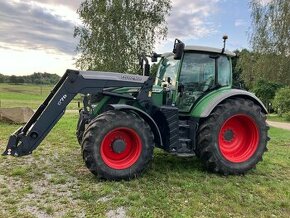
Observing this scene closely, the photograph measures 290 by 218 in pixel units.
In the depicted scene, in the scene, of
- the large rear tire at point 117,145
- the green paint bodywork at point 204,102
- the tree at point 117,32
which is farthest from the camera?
the tree at point 117,32

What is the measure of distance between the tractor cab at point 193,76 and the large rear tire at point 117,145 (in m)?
1.08

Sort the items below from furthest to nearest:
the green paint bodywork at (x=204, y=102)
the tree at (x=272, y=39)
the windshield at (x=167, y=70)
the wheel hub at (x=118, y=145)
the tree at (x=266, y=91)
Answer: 1. the tree at (x=266, y=91)
2. the tree at (x=272, y=39)
3. the windshield at (x=167, y=70)
4. the green paint bodywork at (x=204, y=102)
5. the wheel hub at (x=118, y=145)

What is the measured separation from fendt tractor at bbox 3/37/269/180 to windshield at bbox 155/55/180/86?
2cm

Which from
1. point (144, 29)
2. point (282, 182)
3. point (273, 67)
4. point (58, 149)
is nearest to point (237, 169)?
point (282, 182)

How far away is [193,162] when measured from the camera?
7.43 m

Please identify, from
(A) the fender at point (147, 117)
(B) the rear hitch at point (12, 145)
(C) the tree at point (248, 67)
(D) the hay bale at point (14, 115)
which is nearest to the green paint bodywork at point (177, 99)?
(A) the fender at point (147, 117)

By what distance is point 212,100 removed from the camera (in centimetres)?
667

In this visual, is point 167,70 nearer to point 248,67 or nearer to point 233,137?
point 233,137

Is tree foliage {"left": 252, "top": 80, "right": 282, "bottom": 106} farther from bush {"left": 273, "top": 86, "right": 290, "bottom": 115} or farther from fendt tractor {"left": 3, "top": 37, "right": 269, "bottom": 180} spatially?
fendt tractor {"left": 3, "top": 37, "right": 269, "bottom": 180}

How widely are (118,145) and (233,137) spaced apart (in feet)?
7.81

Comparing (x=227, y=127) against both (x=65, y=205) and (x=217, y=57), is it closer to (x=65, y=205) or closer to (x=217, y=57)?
(x=217, y=57)

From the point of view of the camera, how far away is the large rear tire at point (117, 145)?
569 cm

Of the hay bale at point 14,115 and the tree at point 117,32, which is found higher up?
the tree at point 117,32

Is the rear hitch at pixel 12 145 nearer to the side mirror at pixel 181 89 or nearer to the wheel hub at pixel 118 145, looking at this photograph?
the wheel hub at pixel 118 145
